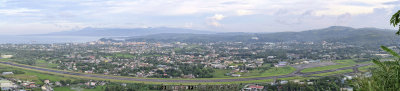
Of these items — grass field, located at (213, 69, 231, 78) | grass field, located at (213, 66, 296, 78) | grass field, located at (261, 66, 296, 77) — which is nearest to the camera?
grass field, located at (213, 69, 231, 78)

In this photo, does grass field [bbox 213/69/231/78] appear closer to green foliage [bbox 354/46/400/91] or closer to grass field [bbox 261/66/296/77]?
grass field [bbox 261/66/296/77]

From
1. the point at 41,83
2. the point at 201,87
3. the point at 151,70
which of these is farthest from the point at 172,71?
the point at 41,83

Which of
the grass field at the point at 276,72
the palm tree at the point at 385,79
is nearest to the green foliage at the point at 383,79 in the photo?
the palm tree at the point at 385,79

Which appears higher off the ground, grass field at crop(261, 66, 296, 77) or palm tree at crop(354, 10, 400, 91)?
palm tree at crop(354, 10, 400, 91)

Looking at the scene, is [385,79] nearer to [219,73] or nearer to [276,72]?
[219,73]

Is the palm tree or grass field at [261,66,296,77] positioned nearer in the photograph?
the palm tree

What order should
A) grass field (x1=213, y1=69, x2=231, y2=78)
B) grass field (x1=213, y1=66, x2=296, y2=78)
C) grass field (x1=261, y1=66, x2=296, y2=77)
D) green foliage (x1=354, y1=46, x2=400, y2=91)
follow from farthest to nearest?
grass field (x1=261, y1=66, x2=296, y2=77) < grass field (x1=213, y1=66, x2=296, y2=78) < grass field (x1=213, y1=69, x2=231, y2=78) < green foliage (x1=354, y1=46, x2=400, y2=91)

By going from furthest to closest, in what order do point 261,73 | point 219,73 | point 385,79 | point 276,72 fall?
point 219,73 < point 276,72 < point 261,73 < point 385,79

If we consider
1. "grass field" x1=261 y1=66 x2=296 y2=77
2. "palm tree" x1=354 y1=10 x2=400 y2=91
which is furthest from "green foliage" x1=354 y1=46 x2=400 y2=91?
"grass field" x1=261 y1=66 x2=296 y2=77

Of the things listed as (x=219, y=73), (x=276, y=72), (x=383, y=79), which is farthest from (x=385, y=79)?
(x=276, y=72)

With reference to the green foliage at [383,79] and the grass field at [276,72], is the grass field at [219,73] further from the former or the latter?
the green foliage at [383,79]

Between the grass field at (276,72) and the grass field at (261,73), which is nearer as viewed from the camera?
the grass field at (261,73)

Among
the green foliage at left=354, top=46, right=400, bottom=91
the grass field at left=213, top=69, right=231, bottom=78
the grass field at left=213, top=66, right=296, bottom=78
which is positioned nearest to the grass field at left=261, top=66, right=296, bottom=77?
the grass field at left=213, top=66, right=296, bottom=78
